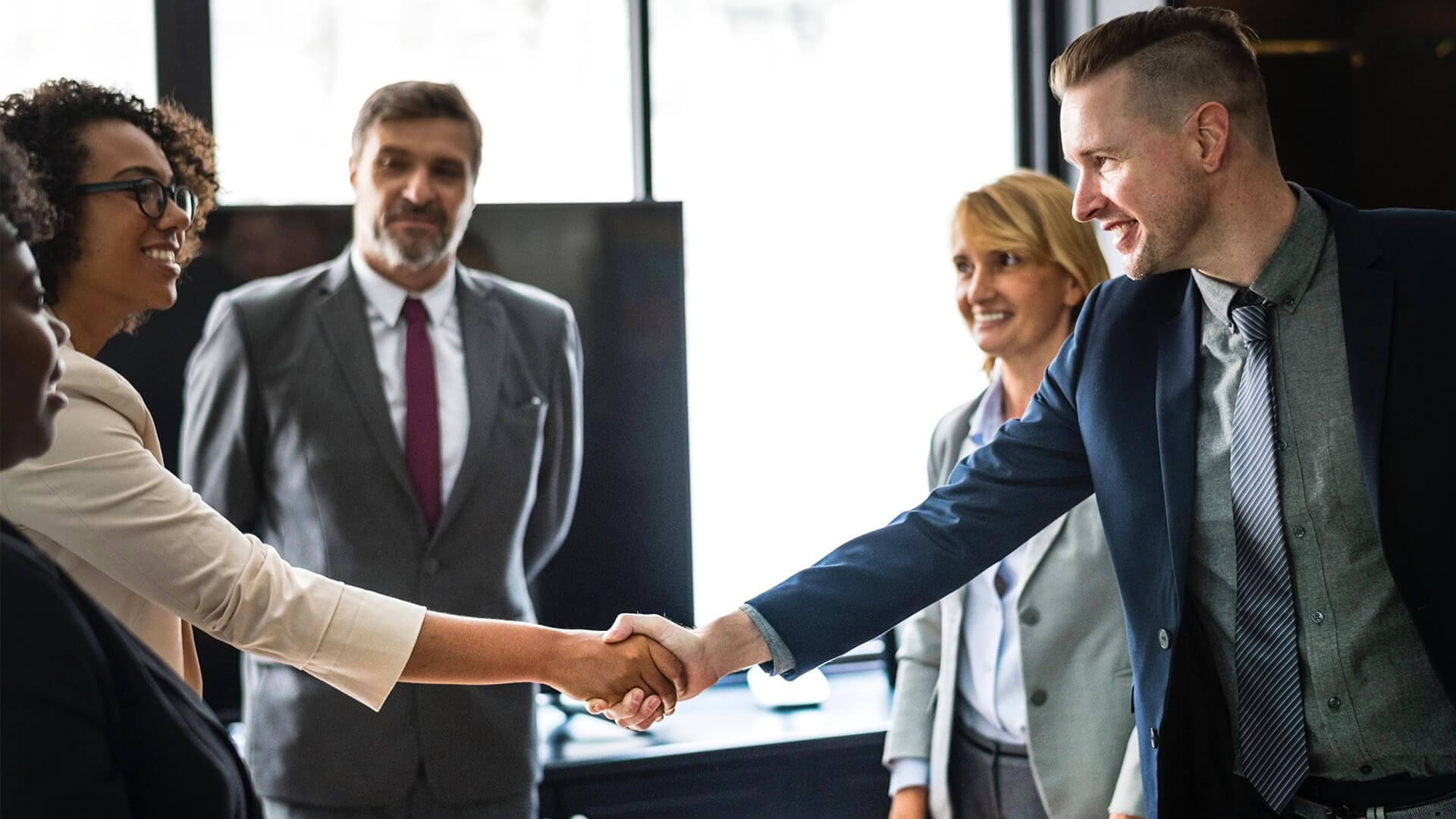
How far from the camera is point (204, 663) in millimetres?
2914

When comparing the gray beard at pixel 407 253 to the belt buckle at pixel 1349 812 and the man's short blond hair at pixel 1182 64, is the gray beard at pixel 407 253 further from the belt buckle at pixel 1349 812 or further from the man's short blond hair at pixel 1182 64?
the belt buckle at pixel 1349 812

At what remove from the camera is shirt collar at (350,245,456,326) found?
9.17ft

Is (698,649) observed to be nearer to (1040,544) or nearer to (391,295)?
(1040,544)

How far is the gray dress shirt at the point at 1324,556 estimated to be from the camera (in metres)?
1.63

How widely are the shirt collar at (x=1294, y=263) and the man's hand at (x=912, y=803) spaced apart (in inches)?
43.4

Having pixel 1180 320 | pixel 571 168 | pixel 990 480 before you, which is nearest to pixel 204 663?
pixel 571 168

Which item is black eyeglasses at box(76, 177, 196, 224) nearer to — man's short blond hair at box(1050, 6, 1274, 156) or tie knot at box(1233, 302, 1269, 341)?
man's short blond hair at box(1050, 6, 1274, 156)

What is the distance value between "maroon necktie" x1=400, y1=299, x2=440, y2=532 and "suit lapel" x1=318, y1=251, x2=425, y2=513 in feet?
0.13

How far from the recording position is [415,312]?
2.80 metres

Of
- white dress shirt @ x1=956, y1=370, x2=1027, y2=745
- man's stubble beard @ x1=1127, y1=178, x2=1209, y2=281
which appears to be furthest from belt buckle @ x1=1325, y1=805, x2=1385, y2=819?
man's stubble beard @ x1=1127, y1=178, x2=1209, y2=281

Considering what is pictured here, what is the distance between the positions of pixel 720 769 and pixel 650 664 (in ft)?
3.29

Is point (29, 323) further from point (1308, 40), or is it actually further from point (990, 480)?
point (1308, 40)

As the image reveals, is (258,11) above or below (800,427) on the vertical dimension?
above

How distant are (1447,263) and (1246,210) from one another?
0.90 ft
